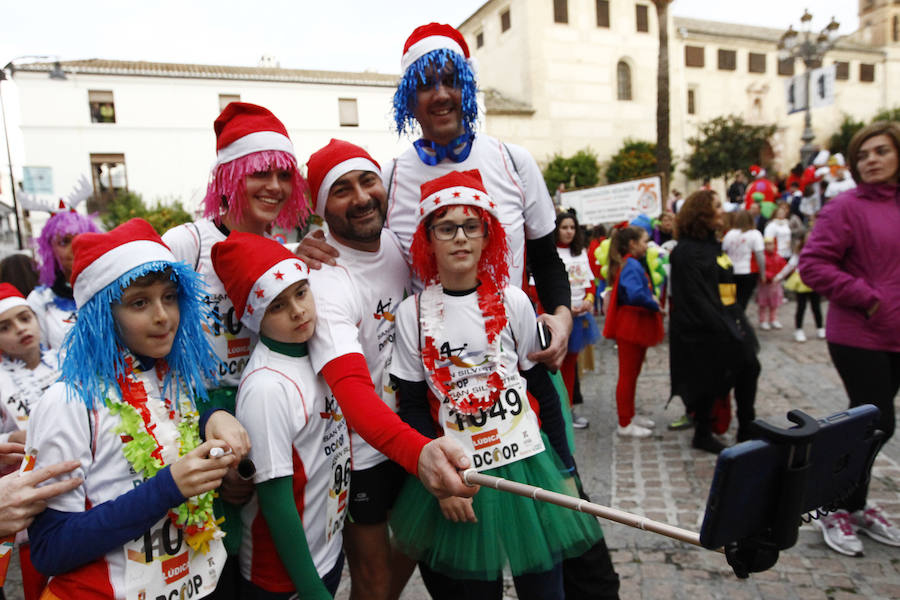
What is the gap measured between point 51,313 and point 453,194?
3.29 meters

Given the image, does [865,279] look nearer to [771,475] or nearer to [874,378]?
[874,378]

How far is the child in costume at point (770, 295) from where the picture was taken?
8.99m

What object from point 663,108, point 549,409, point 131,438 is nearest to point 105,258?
point 131,438

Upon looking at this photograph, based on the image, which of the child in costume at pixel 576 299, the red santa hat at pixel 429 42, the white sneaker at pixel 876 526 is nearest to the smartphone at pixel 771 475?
the red santa hat at pixel 429 42

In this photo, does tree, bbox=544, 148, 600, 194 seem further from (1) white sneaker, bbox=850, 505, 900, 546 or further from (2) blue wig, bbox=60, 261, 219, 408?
(2) blue wig, bbox=60, 261, 219, 408

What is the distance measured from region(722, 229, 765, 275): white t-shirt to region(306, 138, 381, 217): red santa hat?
643 cm

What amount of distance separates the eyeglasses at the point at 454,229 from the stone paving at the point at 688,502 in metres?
1.17

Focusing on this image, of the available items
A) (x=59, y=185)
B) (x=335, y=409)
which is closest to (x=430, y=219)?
(x=335, y=409)

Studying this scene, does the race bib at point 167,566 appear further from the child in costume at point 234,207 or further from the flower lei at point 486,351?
the flower lei at point 486,351

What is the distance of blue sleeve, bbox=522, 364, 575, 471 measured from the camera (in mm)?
2145

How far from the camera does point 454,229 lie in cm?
208

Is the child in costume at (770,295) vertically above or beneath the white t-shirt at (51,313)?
beneath

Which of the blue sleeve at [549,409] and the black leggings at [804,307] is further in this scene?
the black leggings at [804,307]

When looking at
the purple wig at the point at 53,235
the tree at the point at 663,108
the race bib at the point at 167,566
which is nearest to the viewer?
the race bib at the point at 167,566
